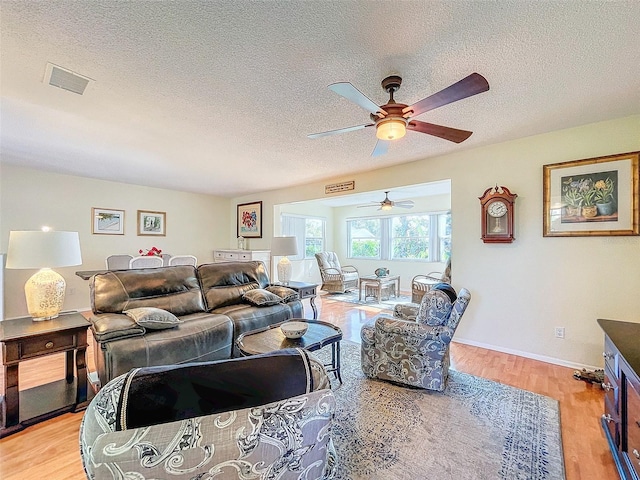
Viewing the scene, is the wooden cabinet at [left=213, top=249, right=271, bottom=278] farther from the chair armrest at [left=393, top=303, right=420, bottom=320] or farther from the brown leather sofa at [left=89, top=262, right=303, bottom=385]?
the chair armrest at [left=393, top=303, right=420, bottom=320]

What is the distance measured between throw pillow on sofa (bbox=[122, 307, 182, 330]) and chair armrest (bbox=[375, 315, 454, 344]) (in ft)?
6.07

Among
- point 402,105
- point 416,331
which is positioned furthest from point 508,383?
point 402,105

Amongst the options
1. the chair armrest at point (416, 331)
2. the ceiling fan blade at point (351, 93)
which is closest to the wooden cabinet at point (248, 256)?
the chair armrest at point (416, 331)

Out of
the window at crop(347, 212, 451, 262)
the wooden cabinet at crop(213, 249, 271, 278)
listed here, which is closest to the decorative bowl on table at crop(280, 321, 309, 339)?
the wooden cabinet at crop(213, 249, 271, 278)

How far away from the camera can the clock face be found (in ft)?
10.5

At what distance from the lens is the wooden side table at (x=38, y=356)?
1841 millimetres

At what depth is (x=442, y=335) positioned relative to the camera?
226 cm

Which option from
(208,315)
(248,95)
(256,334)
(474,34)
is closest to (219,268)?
(208,315)

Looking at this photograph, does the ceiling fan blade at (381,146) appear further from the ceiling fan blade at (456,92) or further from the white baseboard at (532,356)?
the white baseboard at (532,356)

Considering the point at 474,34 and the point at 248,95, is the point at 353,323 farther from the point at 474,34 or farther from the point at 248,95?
the point at 474,34

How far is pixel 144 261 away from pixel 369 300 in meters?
4.30

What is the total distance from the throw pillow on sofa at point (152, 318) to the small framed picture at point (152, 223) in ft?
12.4

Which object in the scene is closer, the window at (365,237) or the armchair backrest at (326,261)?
the armchair backrest at (326,261)

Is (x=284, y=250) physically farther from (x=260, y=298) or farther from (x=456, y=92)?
(x=456, y=92)
